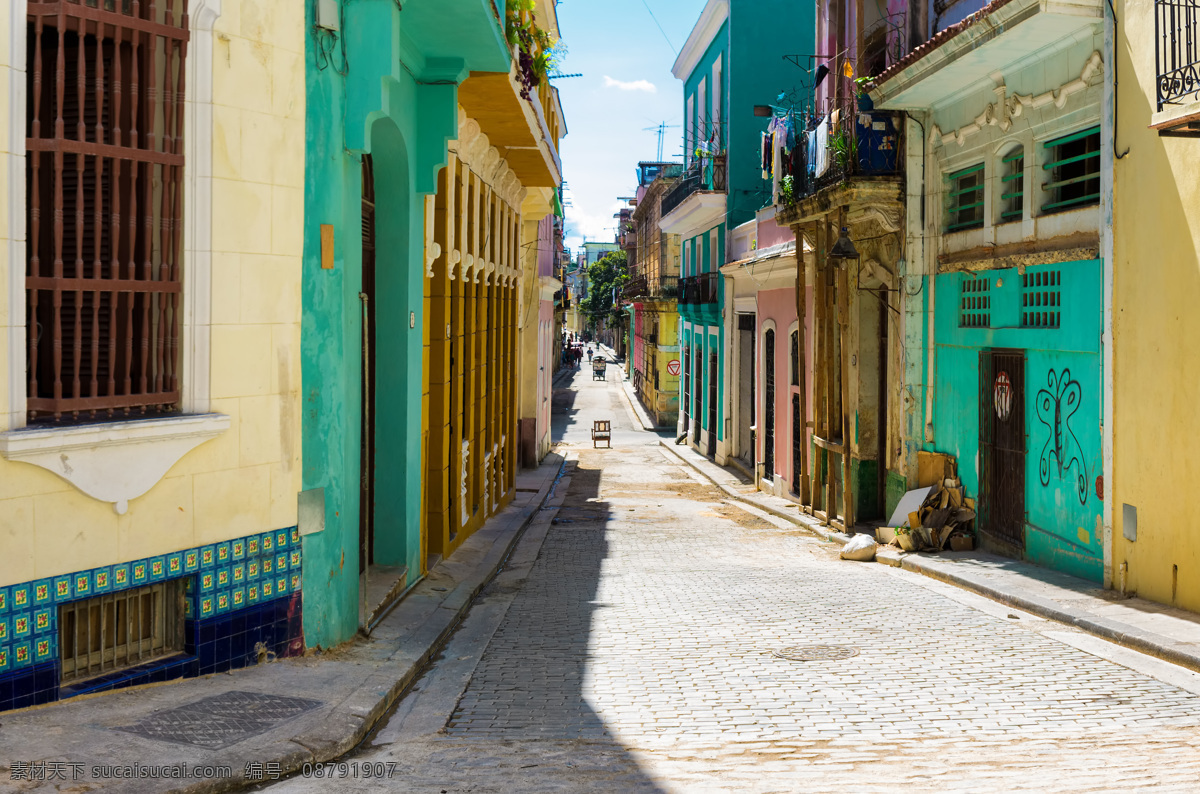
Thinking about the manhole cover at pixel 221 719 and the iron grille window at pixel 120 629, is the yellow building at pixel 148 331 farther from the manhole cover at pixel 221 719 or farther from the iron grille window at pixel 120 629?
the manhole cover at pixel 221 719

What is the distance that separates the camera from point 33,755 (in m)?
4.90

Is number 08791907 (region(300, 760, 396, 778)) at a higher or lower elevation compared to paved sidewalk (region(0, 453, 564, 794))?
lower

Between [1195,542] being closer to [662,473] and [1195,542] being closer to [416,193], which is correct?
[416,193]

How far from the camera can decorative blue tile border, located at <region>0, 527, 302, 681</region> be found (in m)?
5.41

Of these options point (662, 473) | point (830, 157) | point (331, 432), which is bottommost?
point (662, 473)

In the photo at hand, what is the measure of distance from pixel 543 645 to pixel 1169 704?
4.17m

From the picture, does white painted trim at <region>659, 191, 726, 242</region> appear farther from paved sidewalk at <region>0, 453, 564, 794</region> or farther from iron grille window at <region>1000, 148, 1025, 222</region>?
paved sidewalk at <region>0, 453, 564, 794</region>

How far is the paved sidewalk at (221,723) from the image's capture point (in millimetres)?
4871

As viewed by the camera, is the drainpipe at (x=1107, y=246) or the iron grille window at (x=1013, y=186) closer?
the drainpipe at (x=1107, y=246)

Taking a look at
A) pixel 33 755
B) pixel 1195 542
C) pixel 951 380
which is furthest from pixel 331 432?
pixel 951 380

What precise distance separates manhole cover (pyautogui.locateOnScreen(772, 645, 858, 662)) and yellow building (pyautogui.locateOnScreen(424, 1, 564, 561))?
4476 millimetres

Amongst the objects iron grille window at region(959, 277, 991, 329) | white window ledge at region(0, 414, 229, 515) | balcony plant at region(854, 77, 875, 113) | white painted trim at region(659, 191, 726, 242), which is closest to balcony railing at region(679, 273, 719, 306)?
white painted trim at region(659, 191, 726, 242)

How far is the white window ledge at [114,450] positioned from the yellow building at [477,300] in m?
5.02

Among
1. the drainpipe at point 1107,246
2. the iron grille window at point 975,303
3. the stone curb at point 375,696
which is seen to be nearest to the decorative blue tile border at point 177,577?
the stone curb at point 375,696
